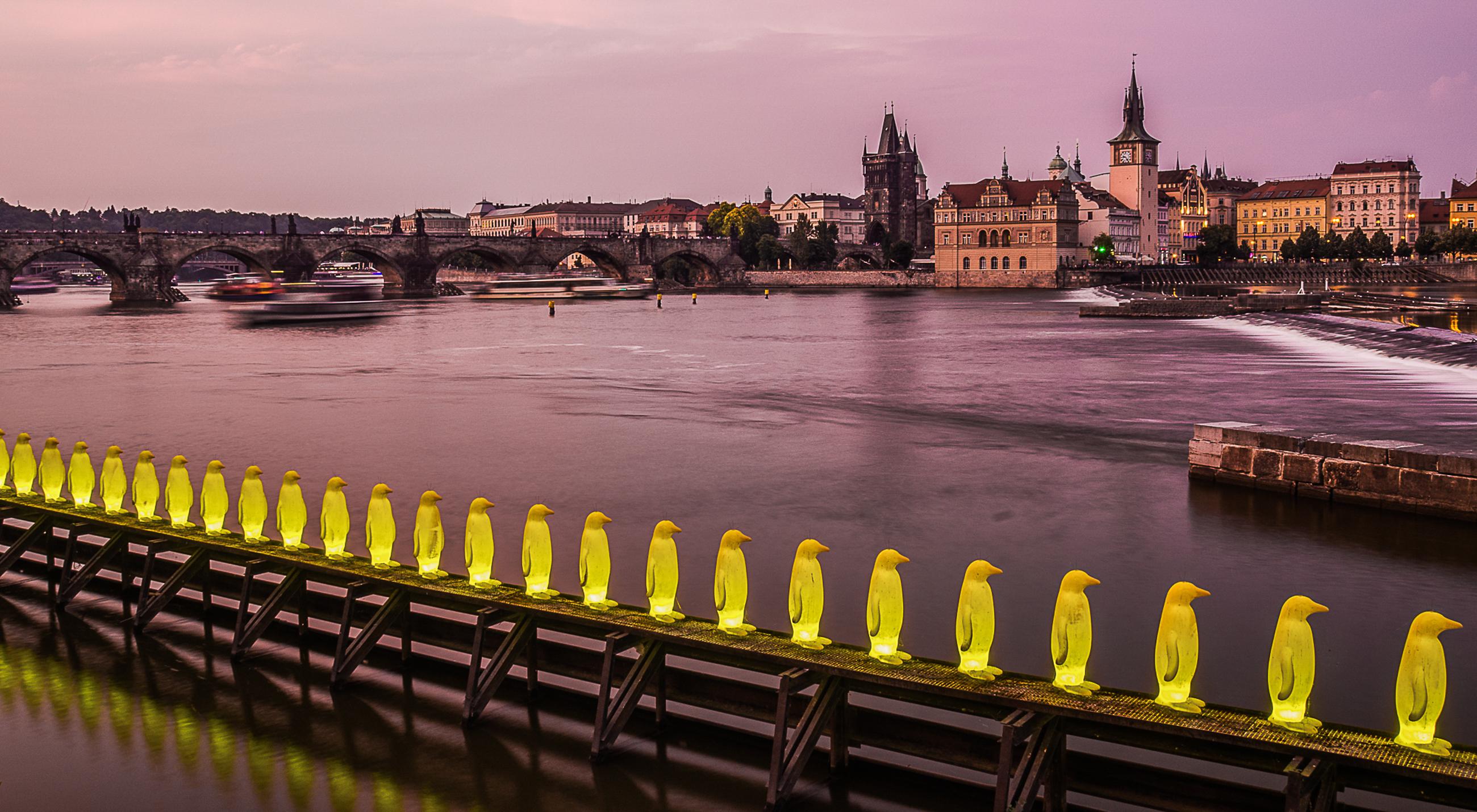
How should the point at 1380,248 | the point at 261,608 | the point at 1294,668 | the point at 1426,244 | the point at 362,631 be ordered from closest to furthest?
1. the point at 1294,668
2. the point at 362,631
3. the point at 261,608
4. the point at 1426,244
5. the point at 1380,248

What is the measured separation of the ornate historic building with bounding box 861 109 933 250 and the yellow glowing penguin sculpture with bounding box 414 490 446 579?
176854mm

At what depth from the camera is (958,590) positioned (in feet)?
43.1

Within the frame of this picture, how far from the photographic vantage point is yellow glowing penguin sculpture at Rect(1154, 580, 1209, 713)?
22.3 ft

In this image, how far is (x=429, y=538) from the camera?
366 inches

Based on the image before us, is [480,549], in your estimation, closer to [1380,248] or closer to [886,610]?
[886,610]

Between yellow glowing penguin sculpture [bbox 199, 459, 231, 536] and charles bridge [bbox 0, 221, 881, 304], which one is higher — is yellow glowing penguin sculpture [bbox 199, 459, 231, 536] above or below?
below

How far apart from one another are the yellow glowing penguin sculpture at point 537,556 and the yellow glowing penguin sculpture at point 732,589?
1.36 metres

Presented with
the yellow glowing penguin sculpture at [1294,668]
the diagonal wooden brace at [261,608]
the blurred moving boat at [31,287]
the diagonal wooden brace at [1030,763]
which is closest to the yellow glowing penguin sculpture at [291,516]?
the diagonal wooden brace at [261,608]

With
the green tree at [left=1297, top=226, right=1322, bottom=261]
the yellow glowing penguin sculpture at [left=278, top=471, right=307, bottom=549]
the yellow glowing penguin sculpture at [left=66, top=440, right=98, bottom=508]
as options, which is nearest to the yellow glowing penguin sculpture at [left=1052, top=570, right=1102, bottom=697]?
the yellow glowing penguin sculpture at [left=278, top=471, right=307, bottom=549]

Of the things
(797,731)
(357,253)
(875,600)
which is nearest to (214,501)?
(797,731)

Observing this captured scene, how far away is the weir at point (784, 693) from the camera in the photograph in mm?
6293

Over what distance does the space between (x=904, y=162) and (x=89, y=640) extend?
18116 centimetres

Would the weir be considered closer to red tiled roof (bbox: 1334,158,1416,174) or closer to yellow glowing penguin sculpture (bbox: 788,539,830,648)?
yellow glowing penguin sculpture (bbox: 788,539,830,648)

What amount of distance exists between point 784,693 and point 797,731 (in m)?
0.40
